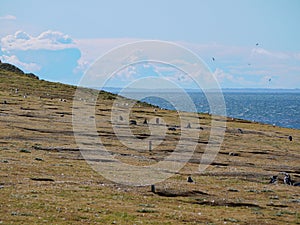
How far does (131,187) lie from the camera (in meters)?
→ 36.4

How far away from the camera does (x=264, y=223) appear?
2875 cm

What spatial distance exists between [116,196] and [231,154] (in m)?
32.9

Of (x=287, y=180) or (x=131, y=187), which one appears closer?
(x=131, y=187)

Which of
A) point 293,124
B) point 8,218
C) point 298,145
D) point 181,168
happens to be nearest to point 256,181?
point 181,168

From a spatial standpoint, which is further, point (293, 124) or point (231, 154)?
point (293, 124)

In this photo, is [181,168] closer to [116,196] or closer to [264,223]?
[116,196]

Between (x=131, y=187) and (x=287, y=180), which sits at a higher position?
(x=131, y=187)

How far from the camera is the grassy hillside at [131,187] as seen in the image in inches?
1086

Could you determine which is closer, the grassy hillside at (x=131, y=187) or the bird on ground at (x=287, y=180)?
the grassy hillside at (x=131, y=187)

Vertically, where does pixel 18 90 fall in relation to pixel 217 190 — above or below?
above

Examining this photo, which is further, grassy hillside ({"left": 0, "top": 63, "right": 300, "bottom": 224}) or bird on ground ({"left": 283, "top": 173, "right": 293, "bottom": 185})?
bird on ground ({"left": 283, "top": 173, "right": 293, "bottom": 185})

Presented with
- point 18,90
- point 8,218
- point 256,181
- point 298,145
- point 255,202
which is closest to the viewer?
point 8,218

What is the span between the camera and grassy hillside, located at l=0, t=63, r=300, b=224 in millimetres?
27578

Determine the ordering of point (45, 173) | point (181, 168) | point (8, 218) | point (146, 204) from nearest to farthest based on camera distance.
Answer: point (8, 218), point (146, 204), point (45, 173), point (181, 168)
